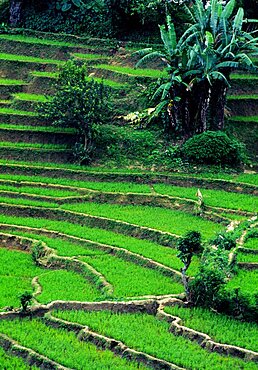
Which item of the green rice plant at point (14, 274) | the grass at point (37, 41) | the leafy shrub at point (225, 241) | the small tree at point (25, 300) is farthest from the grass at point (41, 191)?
the grass at point (37, 41)

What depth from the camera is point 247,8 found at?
34188mm

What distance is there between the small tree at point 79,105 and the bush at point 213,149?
3035mm

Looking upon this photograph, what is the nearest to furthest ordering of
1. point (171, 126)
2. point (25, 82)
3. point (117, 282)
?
1. point (117, 282)
2. point (171, 126)
3. point (25, 82)

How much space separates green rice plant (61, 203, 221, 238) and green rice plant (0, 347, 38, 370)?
8060mm

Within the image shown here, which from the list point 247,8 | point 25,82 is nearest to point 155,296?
point 25,82

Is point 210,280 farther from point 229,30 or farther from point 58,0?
point 58,0

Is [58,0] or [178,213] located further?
[58,0]

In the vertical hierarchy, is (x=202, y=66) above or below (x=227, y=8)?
below

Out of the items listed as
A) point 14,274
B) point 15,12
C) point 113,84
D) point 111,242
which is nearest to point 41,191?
point 111,242

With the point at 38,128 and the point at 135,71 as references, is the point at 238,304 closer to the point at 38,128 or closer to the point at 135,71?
the point at 38,128

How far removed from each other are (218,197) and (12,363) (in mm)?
11652

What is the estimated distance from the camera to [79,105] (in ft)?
88.5

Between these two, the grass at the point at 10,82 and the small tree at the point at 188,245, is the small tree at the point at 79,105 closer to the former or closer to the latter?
the grass at the point at 10,82

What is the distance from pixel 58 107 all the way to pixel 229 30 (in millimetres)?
6042
